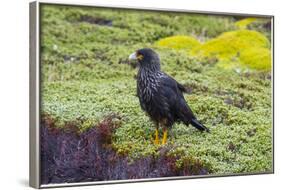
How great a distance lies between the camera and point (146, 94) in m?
8.71

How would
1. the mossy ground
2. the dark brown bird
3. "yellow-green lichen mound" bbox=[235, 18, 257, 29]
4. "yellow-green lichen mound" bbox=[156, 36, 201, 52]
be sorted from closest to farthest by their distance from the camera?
the mossy ground, the dark brown bird, "yellow-green lichen mound" bbox=[156, 36, 201, 52], "yellow-green lichen mound" bbox=[235, 18, 257, 29]

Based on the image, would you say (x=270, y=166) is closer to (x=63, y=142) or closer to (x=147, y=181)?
(x=147, y=181)

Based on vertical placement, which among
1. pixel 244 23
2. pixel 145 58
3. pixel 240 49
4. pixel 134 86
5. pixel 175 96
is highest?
pixel 244 23

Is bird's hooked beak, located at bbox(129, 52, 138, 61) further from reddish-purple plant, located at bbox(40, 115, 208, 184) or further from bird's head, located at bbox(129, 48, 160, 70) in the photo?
reddish-purple plant, located at bbox(40, 115, 208, 184)

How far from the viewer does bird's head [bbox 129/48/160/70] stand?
28.8 feet

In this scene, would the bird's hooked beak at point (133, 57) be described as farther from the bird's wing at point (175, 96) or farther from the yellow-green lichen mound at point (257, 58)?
the yellow-green lichen mound at point (257, 58)

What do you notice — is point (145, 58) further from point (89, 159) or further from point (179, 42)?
point (89, 159)

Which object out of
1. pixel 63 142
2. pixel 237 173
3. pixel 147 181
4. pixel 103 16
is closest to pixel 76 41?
pixel 103 16

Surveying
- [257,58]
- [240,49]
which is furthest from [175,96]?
[257,58]

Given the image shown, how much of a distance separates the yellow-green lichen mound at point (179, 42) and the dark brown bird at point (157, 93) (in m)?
0.28

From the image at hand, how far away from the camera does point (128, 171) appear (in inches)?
340

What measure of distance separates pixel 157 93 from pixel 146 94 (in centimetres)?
13

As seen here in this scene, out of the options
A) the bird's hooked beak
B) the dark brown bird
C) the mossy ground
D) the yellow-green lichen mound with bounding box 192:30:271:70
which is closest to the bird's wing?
the dark brown bird

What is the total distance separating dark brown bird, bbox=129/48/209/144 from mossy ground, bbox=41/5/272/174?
11cm
